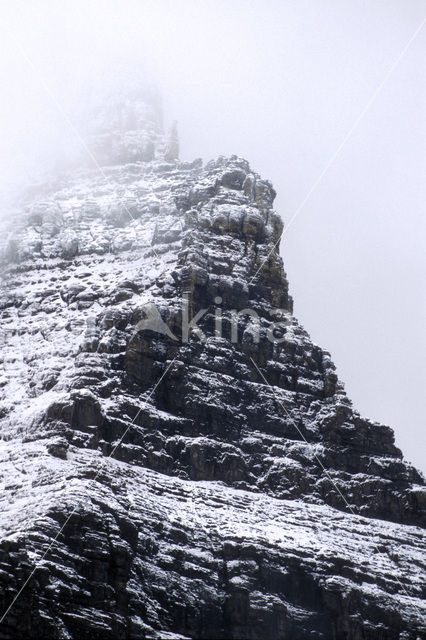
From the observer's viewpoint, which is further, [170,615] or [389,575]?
[389,575]

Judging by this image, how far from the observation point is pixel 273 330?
143 m

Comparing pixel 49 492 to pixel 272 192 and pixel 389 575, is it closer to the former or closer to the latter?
pixel 389 575

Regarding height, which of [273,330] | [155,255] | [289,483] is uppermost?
[155,255]

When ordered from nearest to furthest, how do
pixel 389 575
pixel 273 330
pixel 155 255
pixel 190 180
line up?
1. pixel 389 575
2. pixel 273 330
3. pixel 155 255
4. pixel 190 180

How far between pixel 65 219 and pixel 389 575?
84973 millimetres

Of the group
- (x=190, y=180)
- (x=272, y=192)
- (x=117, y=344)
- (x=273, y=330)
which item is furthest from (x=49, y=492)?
(x=190, y=180)

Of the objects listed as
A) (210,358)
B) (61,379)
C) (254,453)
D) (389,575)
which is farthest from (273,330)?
(389,575)

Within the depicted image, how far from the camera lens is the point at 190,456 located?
123625 mm

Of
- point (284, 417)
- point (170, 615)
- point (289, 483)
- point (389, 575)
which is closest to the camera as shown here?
point (170, 615)

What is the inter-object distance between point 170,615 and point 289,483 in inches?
1027

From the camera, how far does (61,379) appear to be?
128 m

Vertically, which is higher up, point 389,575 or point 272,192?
point 272,192

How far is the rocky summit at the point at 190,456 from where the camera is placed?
104125 millimetres

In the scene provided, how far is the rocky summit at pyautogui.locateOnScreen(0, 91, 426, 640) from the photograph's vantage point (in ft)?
342
